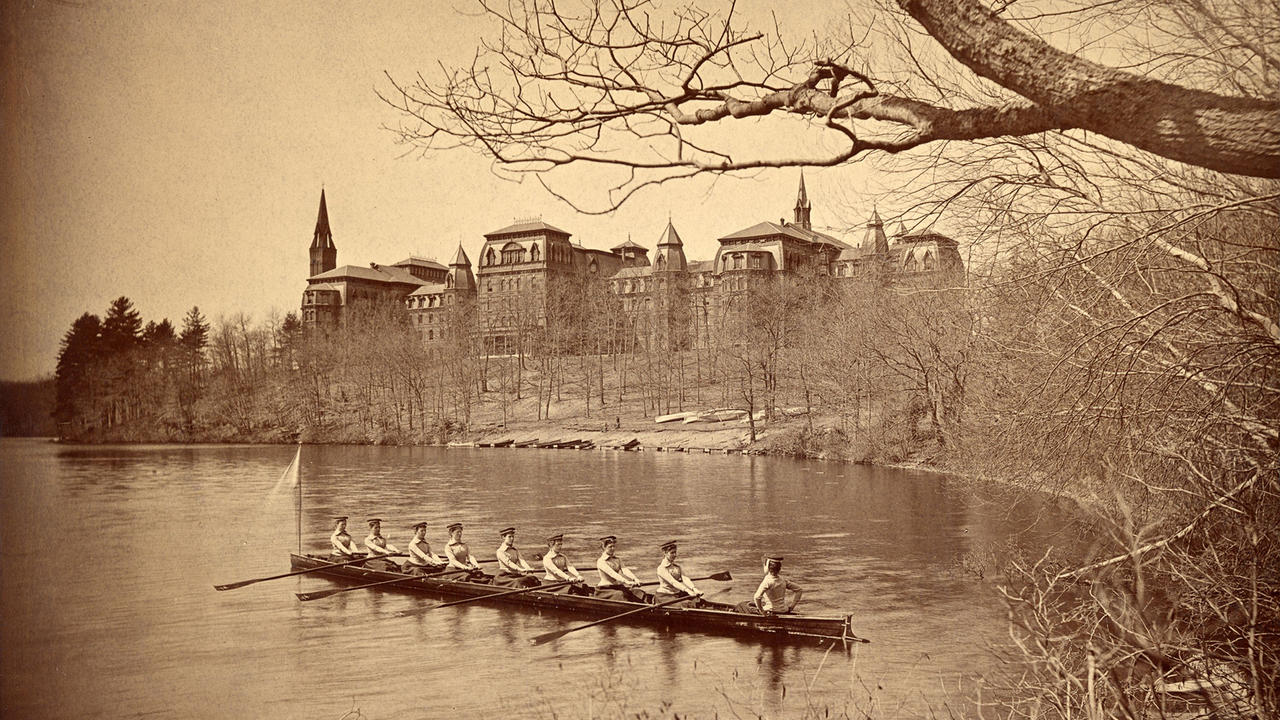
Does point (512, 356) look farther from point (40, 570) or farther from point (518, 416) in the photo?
point (40, 570)

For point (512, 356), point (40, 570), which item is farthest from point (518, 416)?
point (40, 570)

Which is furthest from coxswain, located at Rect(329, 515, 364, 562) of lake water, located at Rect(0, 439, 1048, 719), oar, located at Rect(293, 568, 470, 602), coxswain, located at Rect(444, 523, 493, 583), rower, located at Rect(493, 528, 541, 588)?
rower, located at Rect(493, 528, 541, 588)

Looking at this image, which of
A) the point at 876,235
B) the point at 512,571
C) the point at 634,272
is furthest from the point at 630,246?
the point at 876,235

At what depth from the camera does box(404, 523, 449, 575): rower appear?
15375 mm

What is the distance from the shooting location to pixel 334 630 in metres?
13.7

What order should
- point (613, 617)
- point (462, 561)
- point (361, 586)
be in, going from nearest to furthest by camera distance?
point (613, 617)
point (462, 561)
point (361, 586)

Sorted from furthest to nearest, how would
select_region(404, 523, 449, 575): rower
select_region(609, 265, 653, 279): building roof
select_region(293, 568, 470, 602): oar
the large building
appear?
select_region(609, 265, 653, 279): building roof < the large building < select_region(404, 523, 449, 575): rower < select_region(293, 568, 470, 602): oar

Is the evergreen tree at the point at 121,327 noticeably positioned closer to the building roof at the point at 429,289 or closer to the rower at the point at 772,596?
the rower at the point at 772,596

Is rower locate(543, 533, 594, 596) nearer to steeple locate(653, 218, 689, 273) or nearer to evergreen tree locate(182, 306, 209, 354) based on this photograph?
evergreen tree locate(182, 306, 209, 354)

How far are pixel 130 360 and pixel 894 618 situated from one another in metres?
14.3

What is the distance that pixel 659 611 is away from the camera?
1279cm

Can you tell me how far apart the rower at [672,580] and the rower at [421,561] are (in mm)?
4414

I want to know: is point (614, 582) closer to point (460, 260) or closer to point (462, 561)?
point (462, 561)

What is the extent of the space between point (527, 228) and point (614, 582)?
5827cm
